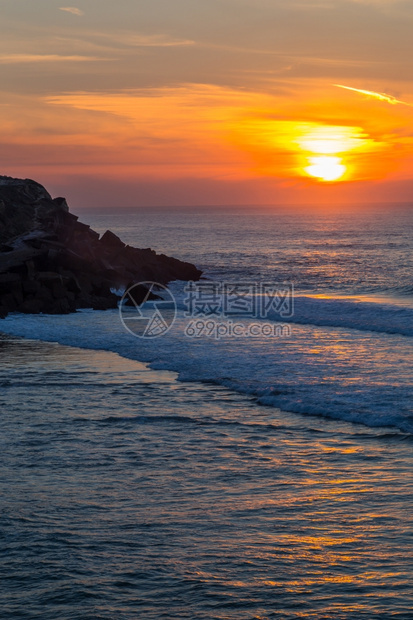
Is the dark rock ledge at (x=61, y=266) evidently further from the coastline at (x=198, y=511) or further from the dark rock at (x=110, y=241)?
the coastline at (x=198, y=511)

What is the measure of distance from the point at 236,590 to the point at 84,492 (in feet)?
7.90

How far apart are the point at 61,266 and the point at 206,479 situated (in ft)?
60.6

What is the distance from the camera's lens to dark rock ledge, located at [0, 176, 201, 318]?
911 inches

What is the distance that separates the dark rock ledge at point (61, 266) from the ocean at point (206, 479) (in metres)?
5.75

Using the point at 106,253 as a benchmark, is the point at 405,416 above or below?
below

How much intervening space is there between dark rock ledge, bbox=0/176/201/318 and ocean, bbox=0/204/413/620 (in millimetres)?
5746

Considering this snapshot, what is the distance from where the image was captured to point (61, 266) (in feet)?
82.2

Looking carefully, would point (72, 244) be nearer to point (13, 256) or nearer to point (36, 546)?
point (13, 256)

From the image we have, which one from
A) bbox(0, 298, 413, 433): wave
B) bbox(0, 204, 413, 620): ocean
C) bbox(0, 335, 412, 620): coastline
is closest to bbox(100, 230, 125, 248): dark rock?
bbox(0, 298, 413, 433): wave

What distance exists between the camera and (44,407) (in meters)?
10.9

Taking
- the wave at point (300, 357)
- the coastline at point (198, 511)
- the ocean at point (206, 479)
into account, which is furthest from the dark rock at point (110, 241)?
the coastline at point (198, 511)

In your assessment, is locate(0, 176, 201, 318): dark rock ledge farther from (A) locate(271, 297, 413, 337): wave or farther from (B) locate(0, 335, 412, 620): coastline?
(B) locate(0, 335, 412, 620): coastline

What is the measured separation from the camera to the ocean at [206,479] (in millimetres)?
5297

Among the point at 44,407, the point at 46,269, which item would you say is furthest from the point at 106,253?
the point at 44,407
